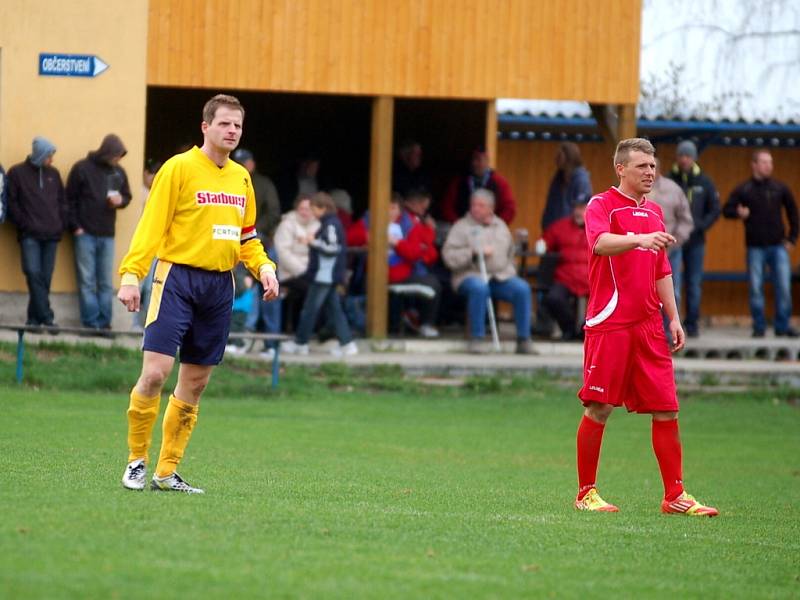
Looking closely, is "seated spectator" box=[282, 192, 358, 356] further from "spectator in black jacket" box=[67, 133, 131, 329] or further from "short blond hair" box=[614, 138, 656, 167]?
"short blond hair" box=[614, 138, 656, 167]

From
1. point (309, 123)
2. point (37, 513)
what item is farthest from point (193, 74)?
point (37, 513)

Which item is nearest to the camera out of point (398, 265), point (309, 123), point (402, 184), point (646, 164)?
point (646, 164)

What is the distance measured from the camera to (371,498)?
29.4 ft

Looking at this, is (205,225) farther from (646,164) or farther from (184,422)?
(646,164)

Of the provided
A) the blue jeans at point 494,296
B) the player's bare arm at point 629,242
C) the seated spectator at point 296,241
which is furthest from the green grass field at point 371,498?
the blue jeans at point 494,296

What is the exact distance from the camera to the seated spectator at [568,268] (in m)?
20.1

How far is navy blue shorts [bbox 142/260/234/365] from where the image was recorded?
319 inches

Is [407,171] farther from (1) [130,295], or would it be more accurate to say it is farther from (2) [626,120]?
(1) [130,295]

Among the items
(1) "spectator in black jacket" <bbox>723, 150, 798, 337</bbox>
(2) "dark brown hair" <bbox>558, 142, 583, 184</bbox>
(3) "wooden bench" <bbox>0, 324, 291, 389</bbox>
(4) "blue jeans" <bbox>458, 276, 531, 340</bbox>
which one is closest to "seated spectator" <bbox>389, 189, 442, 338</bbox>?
(4) "blue jeans" <bbox>458, 276, 531, 340</bbox>

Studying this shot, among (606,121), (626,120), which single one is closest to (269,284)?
(626,120)

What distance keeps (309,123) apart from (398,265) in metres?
5.65

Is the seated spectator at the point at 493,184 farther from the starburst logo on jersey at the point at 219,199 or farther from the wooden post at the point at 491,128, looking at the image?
the starburst logo on jersey at the point at 219,199

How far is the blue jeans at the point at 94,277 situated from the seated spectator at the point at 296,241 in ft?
6.76

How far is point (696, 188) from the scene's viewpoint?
20.8 metres
